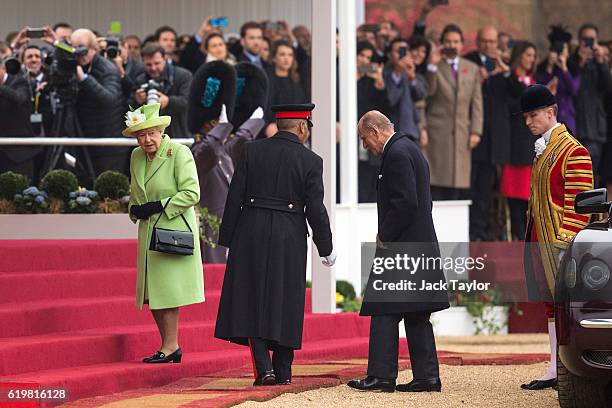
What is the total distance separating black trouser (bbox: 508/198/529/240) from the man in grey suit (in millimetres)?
1684

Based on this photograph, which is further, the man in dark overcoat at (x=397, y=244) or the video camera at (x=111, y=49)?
the video camera at (x=111, y=49)

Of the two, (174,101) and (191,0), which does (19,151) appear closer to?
(174,101)

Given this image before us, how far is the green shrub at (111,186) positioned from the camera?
15609 mm

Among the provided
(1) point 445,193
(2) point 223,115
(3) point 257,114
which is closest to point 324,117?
(2) point 223,115

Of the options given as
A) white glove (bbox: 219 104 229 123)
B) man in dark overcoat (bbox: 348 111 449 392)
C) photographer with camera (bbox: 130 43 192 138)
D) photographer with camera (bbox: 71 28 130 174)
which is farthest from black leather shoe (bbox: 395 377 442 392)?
photographer with camera (bbox: 71 28 130 174)

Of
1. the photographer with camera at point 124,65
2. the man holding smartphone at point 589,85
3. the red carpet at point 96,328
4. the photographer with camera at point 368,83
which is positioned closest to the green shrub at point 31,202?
the red carpet at point 96,328

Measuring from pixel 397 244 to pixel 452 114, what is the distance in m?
8.88

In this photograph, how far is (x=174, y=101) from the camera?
55.3 feet

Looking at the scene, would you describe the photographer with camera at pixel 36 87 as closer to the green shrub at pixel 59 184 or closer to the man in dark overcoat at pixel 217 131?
the green shrub at pixel 59 184

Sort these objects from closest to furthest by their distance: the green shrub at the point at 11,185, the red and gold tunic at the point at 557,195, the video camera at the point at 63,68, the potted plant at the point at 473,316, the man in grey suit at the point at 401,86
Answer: the red and gold tunic at the point at 557,195 → the green shrub at the point at 11,185 → the video camera at the point at 63,68 → the potted plant at the point at 473,316 → the man in grey suit at the point at 401,86

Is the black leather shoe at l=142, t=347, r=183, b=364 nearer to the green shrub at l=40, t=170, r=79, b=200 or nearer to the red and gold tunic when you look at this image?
the red and gold tunic

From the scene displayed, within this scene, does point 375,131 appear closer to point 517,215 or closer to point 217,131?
point 217,131

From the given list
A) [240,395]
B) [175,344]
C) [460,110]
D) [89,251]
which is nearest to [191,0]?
[460,110]

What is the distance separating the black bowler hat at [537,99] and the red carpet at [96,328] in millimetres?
2803
